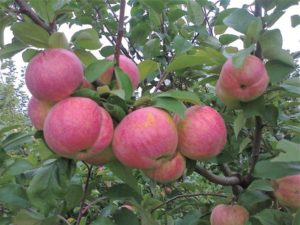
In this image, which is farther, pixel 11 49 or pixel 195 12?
pixel 195 12

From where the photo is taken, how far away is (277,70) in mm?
1027

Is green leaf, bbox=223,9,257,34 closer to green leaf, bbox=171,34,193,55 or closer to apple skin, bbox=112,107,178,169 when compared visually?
green leaf, bbox=171,34,193,55

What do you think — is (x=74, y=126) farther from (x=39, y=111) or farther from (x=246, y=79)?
(x=246, y=79)

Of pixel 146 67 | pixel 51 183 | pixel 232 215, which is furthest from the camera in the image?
pixel 232 215

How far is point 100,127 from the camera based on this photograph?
85 cm

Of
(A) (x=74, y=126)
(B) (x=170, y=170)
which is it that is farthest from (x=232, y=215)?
(A) (x=74, y=126)

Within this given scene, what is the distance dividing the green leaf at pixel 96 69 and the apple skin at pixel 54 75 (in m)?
0.02

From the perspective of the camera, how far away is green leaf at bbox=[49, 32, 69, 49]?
926 mm

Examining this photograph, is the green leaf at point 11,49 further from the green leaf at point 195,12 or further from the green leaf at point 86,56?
the green leaf at point 195,12

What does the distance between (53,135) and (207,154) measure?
13.4 inches

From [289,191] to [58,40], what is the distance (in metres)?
0.72

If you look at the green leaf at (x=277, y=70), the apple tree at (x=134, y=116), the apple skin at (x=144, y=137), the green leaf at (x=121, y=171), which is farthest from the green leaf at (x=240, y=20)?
the green leaf at (x=121, y=171)

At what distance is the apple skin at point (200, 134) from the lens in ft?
3.03

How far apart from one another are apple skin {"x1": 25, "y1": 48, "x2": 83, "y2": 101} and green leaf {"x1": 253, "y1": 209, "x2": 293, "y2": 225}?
1.88 ft
